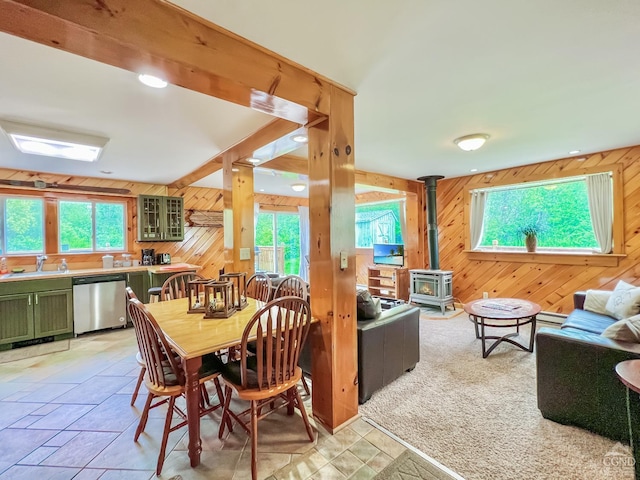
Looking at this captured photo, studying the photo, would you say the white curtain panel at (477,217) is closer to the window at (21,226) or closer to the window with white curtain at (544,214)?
the window with white curtain at (544,214)

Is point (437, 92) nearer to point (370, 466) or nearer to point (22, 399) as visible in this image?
point (370, 466)

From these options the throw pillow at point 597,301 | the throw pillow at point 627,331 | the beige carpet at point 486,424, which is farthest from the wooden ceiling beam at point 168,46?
the throw pillow at point 597,301

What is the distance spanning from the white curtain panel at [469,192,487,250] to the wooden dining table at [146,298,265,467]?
15.0 feet

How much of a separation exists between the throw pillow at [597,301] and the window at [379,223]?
3597 mm

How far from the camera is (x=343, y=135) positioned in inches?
79.9

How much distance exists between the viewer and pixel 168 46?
4.23 ft

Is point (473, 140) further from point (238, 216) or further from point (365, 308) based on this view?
point (238, 216)

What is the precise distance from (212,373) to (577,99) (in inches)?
138

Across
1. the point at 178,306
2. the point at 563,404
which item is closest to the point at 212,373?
the point at 178,306

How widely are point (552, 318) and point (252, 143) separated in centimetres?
494

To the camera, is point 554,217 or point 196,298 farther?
point 554,217

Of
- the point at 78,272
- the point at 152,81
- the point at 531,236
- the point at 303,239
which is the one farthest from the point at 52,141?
the point at 531,236

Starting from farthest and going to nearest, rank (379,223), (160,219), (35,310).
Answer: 1. (379,223)
2. (160,219)
3. (35,310)

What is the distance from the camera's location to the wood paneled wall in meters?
3.77
